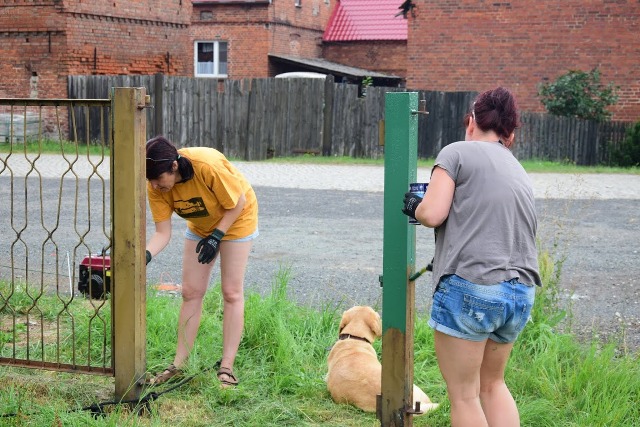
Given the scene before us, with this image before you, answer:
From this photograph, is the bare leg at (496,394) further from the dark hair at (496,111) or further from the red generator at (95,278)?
the red generator at (95,278)

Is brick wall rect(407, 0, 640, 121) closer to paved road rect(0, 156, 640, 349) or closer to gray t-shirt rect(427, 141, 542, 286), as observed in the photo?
paved road rect(0, 156, 640, 349)

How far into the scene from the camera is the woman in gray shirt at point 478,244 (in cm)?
359

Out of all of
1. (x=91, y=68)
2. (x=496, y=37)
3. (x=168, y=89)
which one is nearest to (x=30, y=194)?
(x=168, y=89)

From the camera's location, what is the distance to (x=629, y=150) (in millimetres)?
21609

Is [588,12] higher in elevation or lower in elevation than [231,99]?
higher

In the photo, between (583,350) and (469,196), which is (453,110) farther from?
(469,196)

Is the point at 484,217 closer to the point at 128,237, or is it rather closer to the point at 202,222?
the point at 128,237

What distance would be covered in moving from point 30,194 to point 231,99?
8.57 meters

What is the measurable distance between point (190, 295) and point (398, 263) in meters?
1.69

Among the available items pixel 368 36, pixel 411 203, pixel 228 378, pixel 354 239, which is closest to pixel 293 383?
pixel 228 378

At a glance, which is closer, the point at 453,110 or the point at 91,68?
the point at 453,110

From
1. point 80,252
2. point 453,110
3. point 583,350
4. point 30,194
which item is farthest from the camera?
point 453,110

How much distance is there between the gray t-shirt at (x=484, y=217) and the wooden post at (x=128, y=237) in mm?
1713

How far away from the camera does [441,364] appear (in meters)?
3.78
